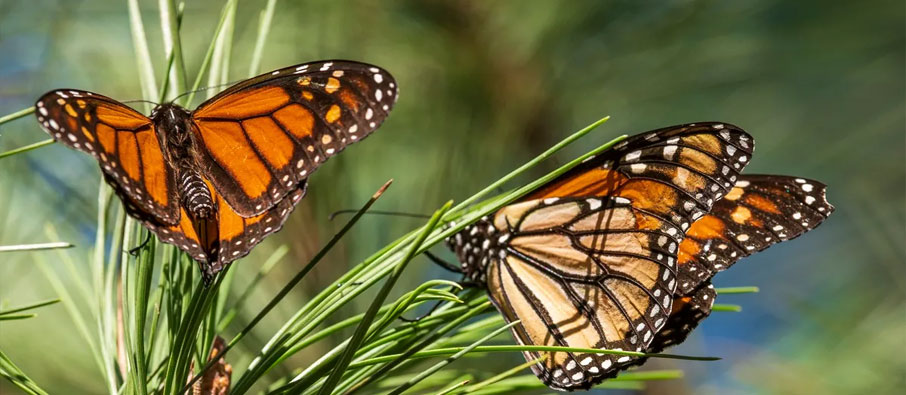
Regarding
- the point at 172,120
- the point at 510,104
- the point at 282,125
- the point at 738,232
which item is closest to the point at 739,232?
the point at 738,232

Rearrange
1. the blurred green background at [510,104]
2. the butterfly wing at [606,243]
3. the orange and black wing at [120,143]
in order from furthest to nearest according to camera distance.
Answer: the blurred green background at [510,104]
the butterfly wing at [606,243]
the orange and black wing at [120,143]

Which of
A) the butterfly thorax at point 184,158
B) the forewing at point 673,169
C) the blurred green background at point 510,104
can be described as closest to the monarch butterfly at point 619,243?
the forewing at point 673,169

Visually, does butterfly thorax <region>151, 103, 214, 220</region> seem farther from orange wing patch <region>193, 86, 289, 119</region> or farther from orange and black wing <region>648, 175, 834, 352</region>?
orange and black wing <region>648, 175, 834, 352</region>

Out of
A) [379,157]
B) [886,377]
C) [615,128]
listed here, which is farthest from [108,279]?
[886,377]

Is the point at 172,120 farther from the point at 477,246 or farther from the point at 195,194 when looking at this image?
the point at 477,246

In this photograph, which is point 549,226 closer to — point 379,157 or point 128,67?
point 379,157

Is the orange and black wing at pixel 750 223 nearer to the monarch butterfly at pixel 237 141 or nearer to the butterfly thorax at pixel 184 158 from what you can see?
the monarch butterfly at pixel 237 141
